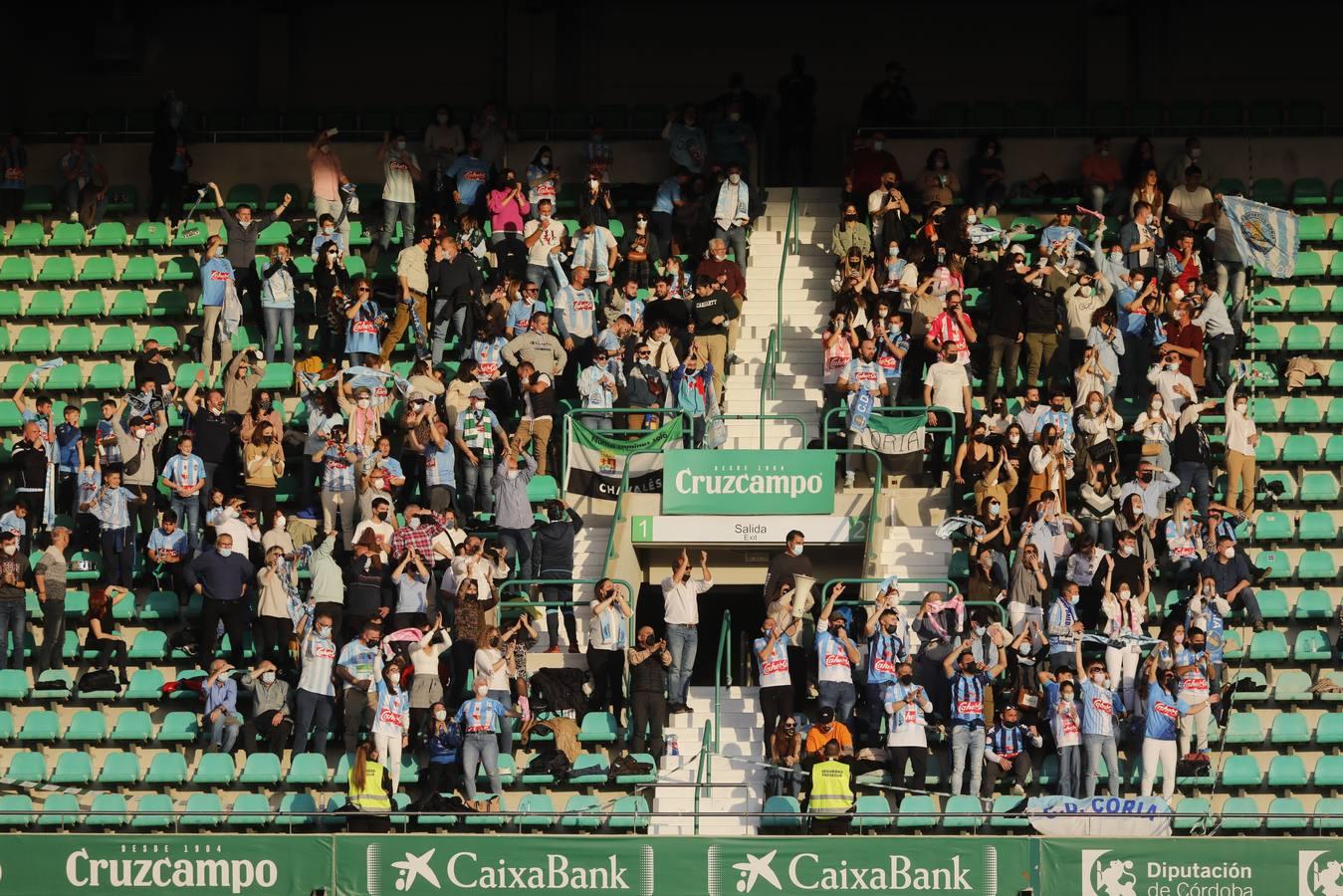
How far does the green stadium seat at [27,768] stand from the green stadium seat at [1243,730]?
37.0 feet

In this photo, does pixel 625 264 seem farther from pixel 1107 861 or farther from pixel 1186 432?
pixel 1107 861

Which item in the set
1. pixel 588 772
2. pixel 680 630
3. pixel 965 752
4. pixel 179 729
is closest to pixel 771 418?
pixel 680 630

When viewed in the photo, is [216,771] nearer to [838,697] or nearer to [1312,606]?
[838,697]

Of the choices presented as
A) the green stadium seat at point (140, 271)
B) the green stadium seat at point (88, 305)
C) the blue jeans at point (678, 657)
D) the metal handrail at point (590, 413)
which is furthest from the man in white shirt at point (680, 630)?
the green stadium seat at point (88, 305)

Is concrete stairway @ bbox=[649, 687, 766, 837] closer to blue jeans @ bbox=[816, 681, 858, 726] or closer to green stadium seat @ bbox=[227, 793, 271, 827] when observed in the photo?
blue jeans @ bbox=[816, 681, 858, 726]

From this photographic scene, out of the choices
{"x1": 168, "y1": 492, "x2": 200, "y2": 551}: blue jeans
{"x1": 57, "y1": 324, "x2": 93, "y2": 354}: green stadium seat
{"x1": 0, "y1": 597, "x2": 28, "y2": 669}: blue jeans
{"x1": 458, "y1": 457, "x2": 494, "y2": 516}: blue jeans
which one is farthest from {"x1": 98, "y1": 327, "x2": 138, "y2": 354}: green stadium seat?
{"x1": 458, "y1": 457, "x2": 494, "y2": 516}: blue jeans

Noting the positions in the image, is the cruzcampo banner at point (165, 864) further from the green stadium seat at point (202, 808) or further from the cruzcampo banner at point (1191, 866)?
the cruzcampo banner at point (1191, 866)

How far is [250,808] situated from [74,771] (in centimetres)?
217

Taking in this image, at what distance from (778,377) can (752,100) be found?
4.32 metres

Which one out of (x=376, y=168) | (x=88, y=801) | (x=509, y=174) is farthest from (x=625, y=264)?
(x=88, y=801)

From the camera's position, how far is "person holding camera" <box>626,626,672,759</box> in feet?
74.4

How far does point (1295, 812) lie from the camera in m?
21.6

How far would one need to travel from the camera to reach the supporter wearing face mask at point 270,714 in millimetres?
23062

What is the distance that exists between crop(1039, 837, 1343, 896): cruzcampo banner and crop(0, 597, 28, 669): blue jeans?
10.6 meters
